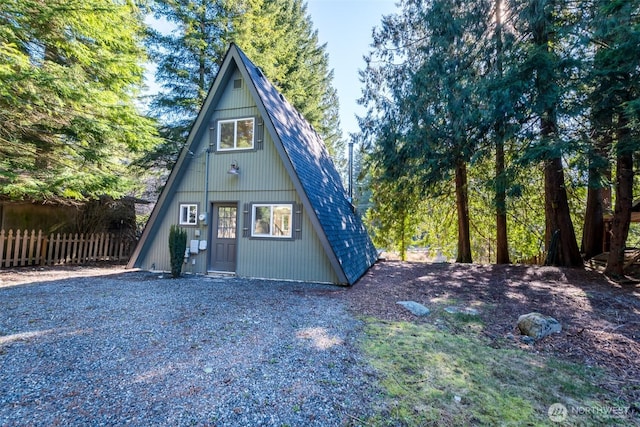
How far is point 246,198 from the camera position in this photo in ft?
28.4

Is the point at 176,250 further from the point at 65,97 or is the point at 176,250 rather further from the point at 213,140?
the point at 65,97

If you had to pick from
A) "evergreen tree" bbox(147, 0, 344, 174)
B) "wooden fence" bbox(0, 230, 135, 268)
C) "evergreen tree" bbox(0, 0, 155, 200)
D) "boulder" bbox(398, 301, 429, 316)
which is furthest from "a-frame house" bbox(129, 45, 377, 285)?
"evergreen tree" bbox(147, 0, 344, 174)

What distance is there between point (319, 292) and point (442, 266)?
Answer: 21.1 ft

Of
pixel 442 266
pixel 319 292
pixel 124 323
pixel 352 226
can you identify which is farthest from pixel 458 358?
pixel 442 266

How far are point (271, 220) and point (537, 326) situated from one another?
6.37 metres

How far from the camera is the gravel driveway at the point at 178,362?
237 cm

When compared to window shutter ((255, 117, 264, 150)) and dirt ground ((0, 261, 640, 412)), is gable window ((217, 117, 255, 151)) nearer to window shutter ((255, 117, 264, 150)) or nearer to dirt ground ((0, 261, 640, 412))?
window shutter ((255, 117, 264, 150))

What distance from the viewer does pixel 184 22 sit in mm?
12109

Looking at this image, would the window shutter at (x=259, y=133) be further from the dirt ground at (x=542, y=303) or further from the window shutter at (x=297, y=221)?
the dirt ground at (x=542, y=303)

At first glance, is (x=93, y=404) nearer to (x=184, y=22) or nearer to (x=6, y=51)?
(x=6, y=51)

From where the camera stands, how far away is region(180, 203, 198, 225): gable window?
9.14 m

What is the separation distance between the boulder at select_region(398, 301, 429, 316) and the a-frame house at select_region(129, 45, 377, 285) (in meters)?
2.07

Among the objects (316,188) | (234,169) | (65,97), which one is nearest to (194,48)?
(65,97)

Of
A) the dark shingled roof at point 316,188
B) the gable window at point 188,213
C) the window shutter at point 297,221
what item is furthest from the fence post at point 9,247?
the window shutter at point 297,221
